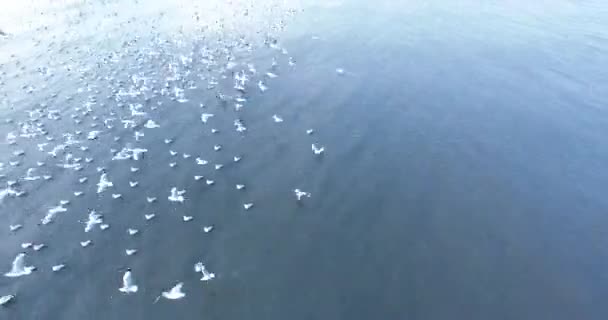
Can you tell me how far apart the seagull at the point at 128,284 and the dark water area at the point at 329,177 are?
310mm

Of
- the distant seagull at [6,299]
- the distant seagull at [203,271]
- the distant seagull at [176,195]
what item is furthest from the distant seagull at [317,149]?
the distant seagull at [6,299]

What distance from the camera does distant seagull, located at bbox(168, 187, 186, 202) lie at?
29.0 m

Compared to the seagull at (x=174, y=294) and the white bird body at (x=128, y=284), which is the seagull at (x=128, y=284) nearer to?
the white bird body at (x=128, y=284)

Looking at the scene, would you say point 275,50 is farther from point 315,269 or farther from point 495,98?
point 315,269

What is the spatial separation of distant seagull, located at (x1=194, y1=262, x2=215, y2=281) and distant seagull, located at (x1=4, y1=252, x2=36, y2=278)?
8.61m

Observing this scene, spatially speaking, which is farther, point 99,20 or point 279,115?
point 99,20

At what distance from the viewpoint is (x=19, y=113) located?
121 feet


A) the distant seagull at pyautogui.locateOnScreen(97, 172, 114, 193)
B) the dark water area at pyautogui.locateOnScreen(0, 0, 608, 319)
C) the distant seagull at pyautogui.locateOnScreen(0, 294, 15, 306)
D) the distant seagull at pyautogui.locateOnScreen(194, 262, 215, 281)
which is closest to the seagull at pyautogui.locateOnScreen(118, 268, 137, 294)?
the dark water area at pyautogui.locateOnScreen(0, 0, 608, 319)

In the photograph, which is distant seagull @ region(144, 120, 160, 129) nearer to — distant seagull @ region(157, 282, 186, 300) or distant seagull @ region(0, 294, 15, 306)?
distant seagull @ region(0, 294, 15, 306)

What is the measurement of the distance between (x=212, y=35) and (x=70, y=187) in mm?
23717

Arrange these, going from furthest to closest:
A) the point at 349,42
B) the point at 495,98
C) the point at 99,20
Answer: the point at 99,20 → the point at 349,42 → the point at 495,98

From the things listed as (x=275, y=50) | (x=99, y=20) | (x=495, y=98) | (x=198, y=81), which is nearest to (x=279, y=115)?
(x=198, y=81)

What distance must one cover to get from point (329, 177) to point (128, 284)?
13.6m

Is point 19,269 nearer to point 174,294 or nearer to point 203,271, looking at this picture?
point 174,294
